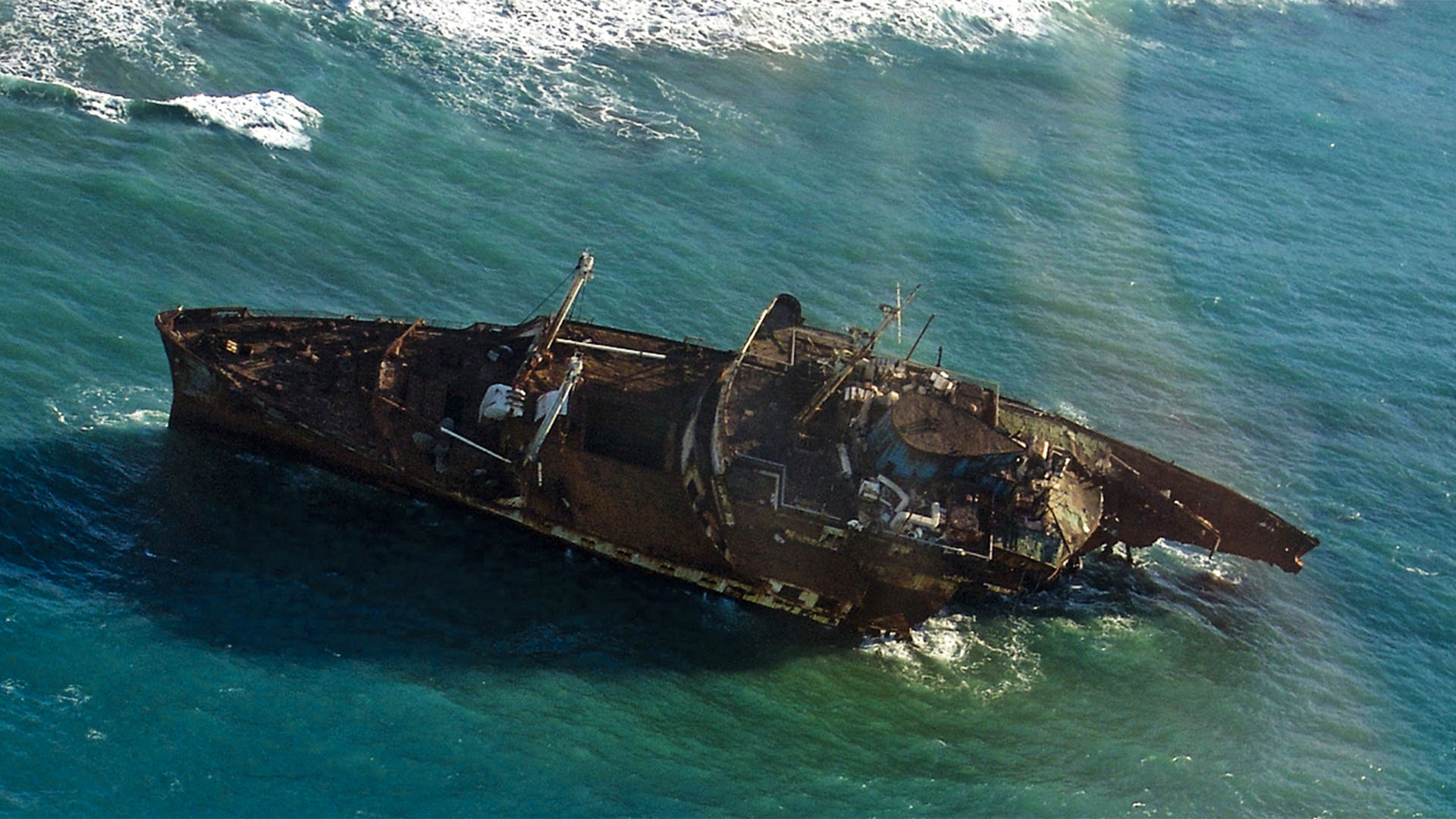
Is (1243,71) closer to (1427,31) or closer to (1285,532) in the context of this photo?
(1427,31)

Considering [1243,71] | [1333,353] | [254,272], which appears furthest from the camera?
[1243,71]

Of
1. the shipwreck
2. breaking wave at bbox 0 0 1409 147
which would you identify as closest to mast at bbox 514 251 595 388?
the shipwreck

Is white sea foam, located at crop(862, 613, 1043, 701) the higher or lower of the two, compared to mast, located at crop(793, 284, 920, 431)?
lower

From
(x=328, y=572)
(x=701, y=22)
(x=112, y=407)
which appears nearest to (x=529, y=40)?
(x=701, y=22)

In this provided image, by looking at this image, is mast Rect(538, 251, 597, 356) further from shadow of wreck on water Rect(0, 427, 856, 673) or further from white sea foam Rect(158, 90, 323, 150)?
white sea foam Rect(158, 90, 323, 150)

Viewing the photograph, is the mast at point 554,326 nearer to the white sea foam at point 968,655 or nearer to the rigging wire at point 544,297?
the rigging wire at point 544,297

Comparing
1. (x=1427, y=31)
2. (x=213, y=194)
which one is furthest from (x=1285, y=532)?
(x=1427, y=31)
